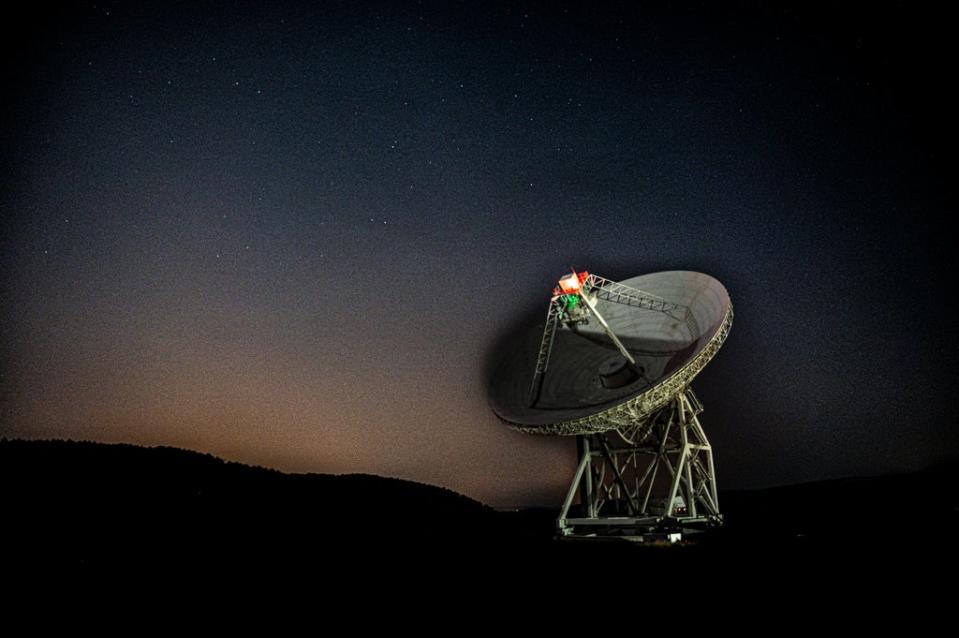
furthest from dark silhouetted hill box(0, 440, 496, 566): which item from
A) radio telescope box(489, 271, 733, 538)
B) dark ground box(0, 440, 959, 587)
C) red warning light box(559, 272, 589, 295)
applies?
red warning light box(559, 272, 589, 295)

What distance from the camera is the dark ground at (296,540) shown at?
12.3 m

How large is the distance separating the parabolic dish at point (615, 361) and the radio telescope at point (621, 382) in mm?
36

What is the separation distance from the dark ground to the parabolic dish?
375 centimetres

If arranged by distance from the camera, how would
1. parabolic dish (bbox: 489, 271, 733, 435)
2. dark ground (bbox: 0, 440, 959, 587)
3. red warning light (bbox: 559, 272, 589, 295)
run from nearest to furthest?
1. dark ground (bbox: 0, 440, 959, 587)
2. parabolic dish (bbox: 489, 271, 733, 435)
3. red warning light (bbox: 559, 272, 589, 295)

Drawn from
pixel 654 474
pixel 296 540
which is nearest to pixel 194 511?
pixel 296 540

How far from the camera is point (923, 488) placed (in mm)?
61531

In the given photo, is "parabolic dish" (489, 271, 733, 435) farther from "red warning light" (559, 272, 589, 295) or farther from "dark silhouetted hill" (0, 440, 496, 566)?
"dark silhouetted hill" (0, 440, 496, 566)

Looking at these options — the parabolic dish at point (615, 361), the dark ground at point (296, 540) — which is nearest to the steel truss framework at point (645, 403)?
the parabolic dish at point (615, 361)

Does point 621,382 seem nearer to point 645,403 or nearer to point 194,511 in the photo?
point 645,403

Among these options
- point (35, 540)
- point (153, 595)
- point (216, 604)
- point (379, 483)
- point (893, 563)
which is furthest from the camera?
point (379, 483)

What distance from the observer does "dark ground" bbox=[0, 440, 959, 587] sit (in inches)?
486

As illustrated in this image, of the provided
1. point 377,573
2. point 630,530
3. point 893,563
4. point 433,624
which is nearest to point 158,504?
point 377,573

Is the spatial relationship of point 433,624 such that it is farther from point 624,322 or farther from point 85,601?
point 624,322

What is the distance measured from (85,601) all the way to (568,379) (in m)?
13.6
